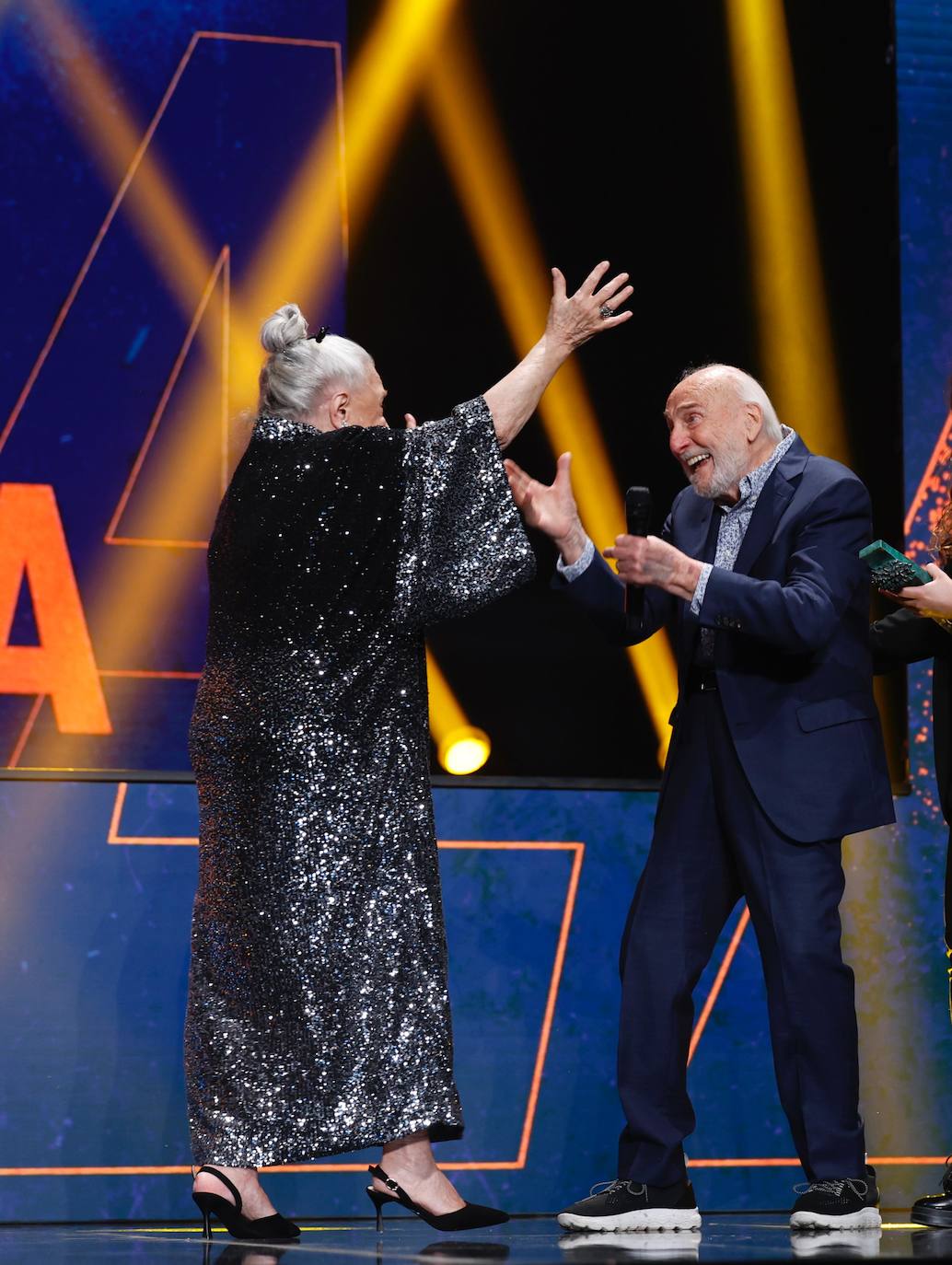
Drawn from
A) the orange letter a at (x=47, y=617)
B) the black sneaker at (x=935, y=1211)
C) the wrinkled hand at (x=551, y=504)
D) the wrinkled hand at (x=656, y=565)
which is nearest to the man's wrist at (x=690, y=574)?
the wrinkled hand at (x=656, y=565)

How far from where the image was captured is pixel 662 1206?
272 centimetres

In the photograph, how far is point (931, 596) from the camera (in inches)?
114

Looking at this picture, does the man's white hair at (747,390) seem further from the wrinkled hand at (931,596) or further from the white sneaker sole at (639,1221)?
the white sneaker sole at (639,1221)

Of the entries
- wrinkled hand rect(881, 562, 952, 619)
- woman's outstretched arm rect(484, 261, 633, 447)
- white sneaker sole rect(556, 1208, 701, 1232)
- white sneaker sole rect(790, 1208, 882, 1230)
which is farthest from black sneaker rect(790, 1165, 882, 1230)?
woman's outstretched arm rect(484, 261, 633, 447)

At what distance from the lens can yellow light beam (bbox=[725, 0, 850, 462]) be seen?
13.4ft

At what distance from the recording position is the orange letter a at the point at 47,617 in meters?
3.54

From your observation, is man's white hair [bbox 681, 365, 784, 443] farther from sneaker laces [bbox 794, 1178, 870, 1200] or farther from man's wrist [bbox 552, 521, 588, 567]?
sneaker laces [bbox 794, 1178, 870, 1200]

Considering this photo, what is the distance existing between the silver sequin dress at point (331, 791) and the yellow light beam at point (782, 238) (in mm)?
1620

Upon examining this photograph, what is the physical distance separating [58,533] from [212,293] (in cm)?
66

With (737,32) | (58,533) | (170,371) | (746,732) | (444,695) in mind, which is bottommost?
(746,732)

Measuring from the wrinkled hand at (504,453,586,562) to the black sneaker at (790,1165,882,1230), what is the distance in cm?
118

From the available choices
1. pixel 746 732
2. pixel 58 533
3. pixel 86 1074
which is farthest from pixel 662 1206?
pixel 58 533

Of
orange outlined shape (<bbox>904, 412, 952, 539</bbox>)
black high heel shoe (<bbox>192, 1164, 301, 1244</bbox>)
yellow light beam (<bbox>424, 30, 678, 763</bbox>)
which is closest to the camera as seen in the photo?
black high heel shoe (<bbox>192, 1164, 301, 1244</bbox>)

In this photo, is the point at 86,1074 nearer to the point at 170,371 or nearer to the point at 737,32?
the point at 170,371
